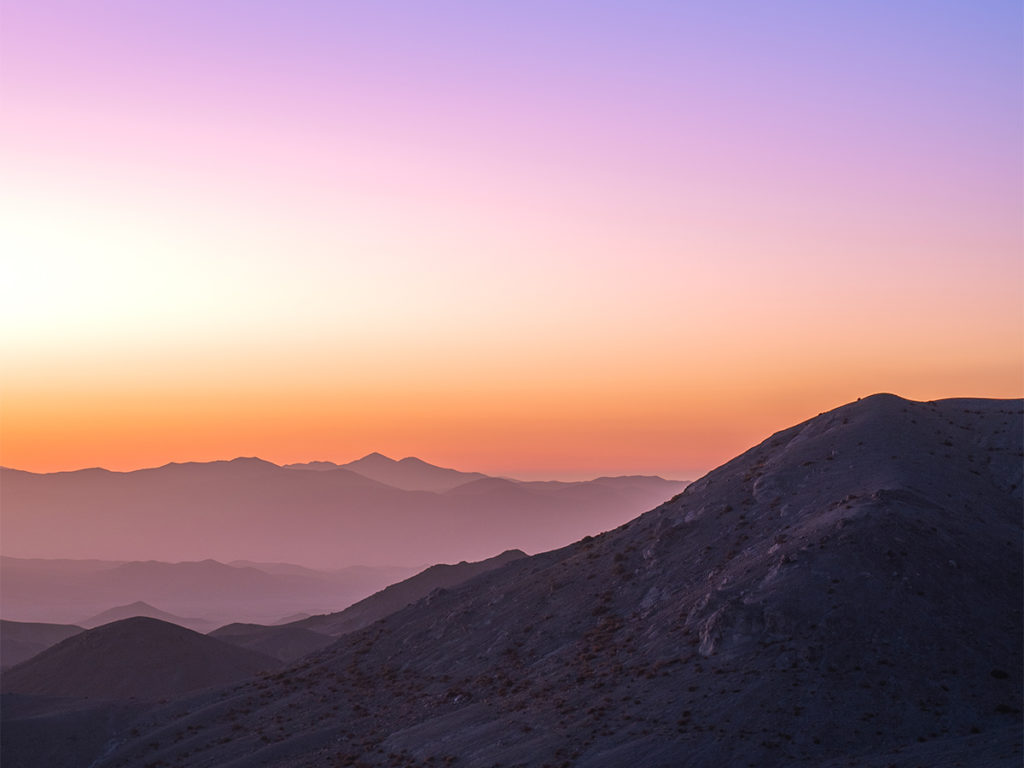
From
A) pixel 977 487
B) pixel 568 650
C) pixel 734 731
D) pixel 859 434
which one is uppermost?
pixel 859 434

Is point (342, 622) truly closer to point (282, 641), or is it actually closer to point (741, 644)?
point (282, 641)

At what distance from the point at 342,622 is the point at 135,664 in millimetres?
55016

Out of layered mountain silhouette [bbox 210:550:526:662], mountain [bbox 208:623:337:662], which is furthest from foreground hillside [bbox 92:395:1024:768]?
layered mountain silhouette [bbox 210:550:526:662]

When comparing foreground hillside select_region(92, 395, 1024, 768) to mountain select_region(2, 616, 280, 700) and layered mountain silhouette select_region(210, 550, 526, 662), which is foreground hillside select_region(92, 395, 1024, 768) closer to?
mountain select_region(2, 616, 280, 700)

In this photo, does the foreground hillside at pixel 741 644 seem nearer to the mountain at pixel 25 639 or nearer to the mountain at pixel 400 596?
the mountain at pixel 400 596

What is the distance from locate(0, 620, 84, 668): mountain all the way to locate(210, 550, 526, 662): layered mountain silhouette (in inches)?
1229

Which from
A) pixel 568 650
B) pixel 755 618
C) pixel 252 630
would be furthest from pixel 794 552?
pixel 252 630

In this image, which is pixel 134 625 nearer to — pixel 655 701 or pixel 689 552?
pixel 689 552

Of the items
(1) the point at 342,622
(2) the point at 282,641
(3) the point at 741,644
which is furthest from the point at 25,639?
(3) the point at 741,644

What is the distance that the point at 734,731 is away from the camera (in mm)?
32562

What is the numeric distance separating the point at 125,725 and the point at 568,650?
1485 inches

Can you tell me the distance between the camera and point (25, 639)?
164 m

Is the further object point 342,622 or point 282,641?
point 342,622

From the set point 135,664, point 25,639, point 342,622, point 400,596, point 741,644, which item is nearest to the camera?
point 741,644
